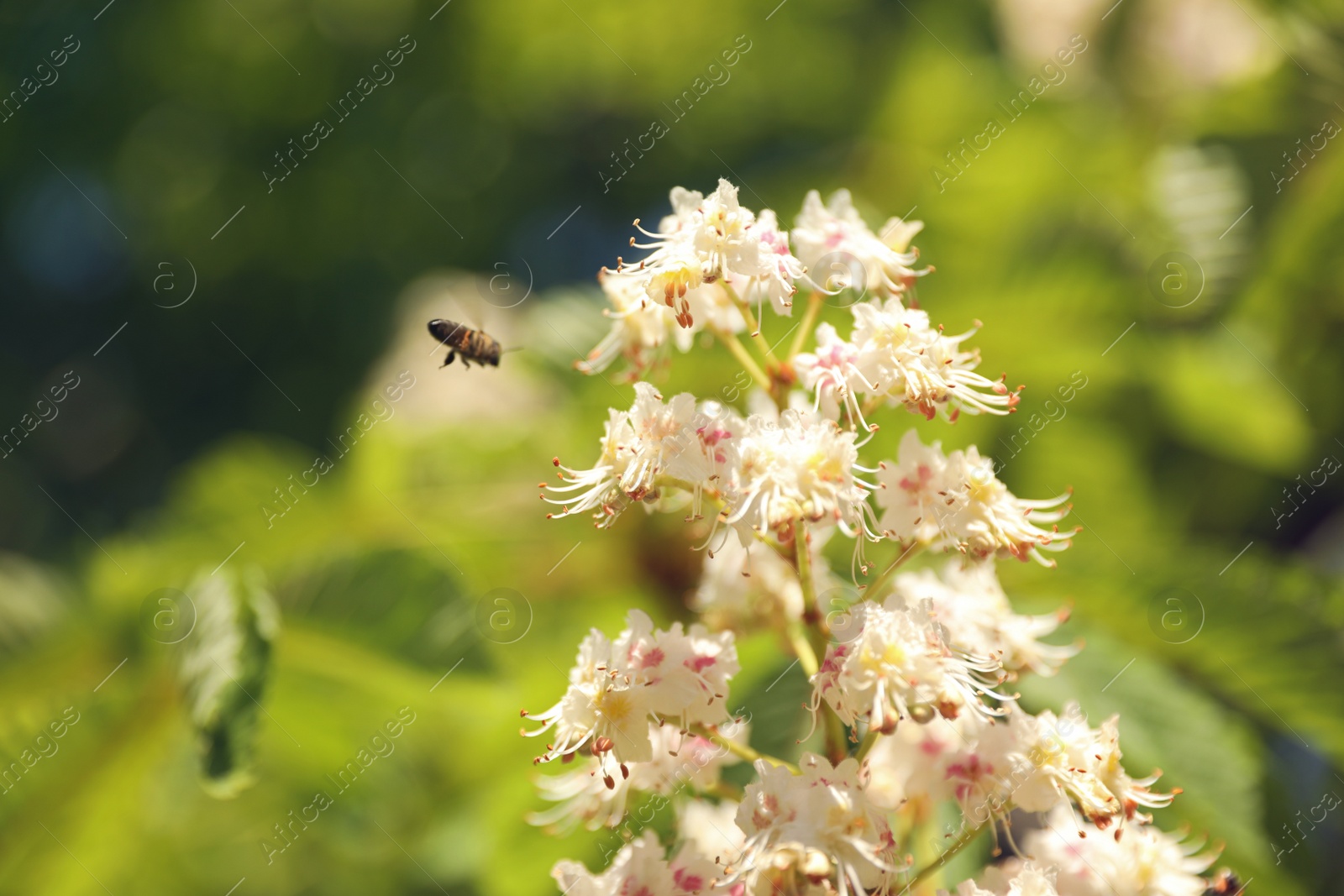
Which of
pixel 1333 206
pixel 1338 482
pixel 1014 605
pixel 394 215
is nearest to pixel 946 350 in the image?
pixel 1014 605

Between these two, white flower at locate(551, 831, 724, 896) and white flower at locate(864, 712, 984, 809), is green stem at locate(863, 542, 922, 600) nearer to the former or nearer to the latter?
white flower at locate(864, 712, 984, 809)

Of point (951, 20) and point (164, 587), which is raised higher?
point (164, 587)

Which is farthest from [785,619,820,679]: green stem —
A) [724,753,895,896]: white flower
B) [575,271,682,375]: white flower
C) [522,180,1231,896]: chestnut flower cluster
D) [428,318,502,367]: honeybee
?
[428,318,502,367]: honeybee

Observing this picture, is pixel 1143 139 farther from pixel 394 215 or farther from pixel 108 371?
pixel 108 371

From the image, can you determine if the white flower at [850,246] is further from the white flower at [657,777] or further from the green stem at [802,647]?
the white flower at [657,777]

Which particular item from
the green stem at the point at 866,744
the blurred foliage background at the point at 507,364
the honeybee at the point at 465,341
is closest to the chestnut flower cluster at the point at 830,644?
the green stem at the point at 866,744

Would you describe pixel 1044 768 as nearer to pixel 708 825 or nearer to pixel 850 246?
pixel 708 825
